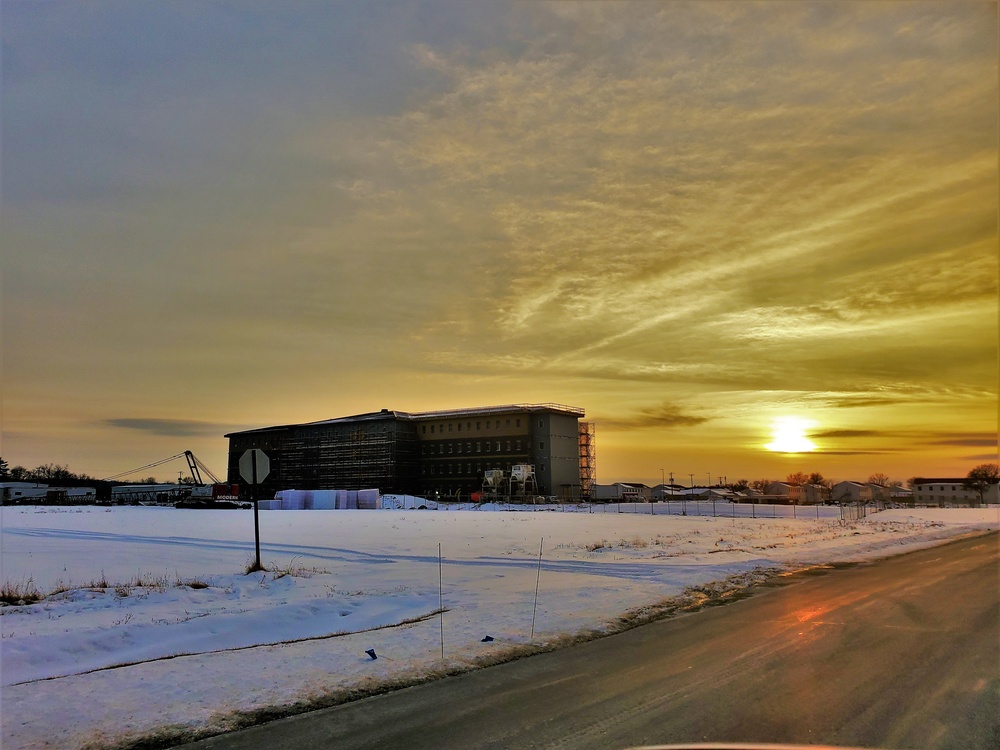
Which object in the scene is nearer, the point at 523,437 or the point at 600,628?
the point at 600,628

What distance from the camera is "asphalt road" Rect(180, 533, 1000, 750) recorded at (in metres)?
6.54

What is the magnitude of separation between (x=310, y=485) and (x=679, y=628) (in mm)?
130239

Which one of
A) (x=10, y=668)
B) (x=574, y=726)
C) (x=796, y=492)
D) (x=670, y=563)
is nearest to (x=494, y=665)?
(x=574, y=726)

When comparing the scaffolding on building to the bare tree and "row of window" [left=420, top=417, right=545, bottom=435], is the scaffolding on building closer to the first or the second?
"row of window" [left=420, top=417, right=545, bottom=435]

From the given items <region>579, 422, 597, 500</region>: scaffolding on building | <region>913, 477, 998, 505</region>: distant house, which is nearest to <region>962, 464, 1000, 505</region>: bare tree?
<region>913, 477, 998, 505</region>: distant house

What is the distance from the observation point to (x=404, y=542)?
98.9ft

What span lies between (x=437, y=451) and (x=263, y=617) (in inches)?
4620

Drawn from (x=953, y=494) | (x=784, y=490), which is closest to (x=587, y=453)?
(x=784, y=490)

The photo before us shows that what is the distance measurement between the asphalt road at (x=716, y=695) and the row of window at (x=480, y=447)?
10879 centimetres

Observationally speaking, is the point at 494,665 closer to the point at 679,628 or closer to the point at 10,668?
the point at 679,628

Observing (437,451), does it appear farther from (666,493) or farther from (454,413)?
(666,493)

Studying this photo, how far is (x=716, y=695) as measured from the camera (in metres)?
7.77

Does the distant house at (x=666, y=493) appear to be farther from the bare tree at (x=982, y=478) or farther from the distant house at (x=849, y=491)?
the bare tree at (x=982, y=478)

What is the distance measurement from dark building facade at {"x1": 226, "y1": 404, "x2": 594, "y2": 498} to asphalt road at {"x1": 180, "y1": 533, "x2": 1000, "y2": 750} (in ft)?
342
